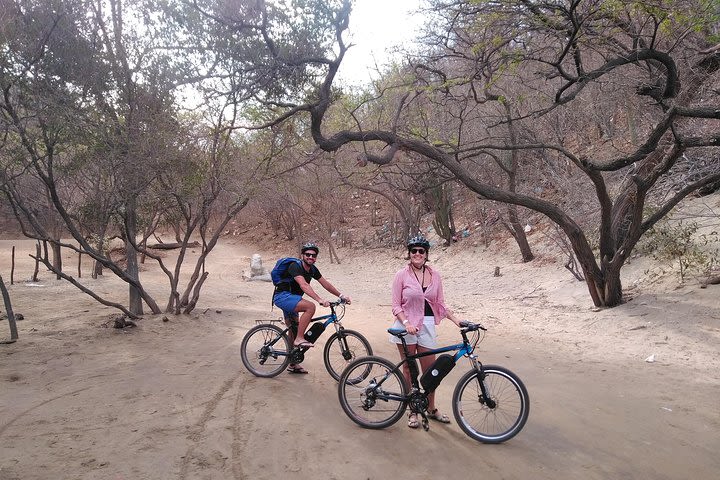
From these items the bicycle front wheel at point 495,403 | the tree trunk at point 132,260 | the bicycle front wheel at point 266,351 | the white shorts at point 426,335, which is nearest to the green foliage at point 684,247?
the bicycle front wheel at point 495,403

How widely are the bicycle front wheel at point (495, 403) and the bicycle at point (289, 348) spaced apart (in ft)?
5.16

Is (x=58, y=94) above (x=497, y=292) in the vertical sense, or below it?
above

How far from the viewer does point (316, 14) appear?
758cm

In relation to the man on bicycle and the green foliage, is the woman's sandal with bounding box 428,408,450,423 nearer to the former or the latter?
the man on bicycle

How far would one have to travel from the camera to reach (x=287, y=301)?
5488 mm

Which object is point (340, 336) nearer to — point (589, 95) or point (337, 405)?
point (337, 405)

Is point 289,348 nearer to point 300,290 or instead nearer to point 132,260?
point 300,290

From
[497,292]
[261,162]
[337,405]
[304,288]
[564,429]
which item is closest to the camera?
[564,429]

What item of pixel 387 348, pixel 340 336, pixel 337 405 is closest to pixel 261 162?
pixel 387 348

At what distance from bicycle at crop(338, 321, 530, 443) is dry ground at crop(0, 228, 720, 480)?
14 centimetres

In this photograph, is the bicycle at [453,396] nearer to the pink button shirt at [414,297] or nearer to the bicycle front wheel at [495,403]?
the bicycle front wheel at [495,403]

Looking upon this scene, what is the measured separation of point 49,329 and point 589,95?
13.4 meters

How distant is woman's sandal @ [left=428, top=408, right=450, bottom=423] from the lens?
4.34 m

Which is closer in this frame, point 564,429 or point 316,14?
point 564,429
